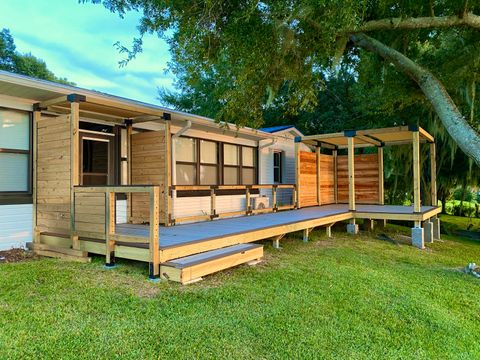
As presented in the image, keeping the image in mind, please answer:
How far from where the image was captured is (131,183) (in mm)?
7953

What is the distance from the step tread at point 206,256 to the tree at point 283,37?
269 cm

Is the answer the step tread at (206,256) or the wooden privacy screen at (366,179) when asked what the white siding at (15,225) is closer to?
the step tread at (206,256)

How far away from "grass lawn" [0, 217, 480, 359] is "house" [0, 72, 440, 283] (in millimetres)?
404

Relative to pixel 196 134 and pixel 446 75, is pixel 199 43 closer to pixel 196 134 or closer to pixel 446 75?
pixel 196 134

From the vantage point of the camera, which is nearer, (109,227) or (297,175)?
(109,227)

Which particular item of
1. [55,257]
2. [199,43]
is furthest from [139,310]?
[199,43]

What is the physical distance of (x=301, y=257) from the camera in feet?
22.1

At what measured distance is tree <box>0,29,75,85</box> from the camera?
79.8ft

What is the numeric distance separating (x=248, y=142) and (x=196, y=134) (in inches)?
97.0

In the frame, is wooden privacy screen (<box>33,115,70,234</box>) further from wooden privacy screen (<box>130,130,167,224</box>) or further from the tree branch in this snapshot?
the tree branch

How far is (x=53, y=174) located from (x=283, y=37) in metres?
4.45

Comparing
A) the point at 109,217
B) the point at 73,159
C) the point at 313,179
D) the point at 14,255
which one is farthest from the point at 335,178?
the point at 14,255

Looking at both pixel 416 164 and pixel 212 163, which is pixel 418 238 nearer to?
pixel 416 164

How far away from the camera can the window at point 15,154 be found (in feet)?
19.8
